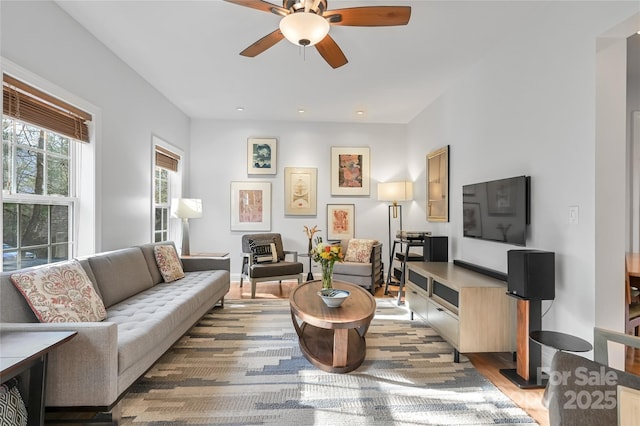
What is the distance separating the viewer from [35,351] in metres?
1.31

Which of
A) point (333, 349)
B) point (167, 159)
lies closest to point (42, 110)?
point (167, 159)

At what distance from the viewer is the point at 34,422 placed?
1.42 m

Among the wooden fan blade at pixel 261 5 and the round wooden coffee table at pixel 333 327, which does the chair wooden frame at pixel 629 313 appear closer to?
the round wooden coffee table at pixel 333 327

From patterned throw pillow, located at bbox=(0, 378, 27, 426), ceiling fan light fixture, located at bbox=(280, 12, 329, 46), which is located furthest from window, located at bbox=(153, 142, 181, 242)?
ceiling fan light fixture, located at bbox=(280, 12, 329, 46)

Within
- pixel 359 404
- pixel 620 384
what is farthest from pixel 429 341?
pixel 620 384

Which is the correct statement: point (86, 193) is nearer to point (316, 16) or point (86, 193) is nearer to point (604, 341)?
point (316, 16)

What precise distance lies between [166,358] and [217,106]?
357 centimetres

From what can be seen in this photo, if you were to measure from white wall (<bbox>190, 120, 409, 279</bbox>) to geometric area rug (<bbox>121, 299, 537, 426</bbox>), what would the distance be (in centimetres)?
257

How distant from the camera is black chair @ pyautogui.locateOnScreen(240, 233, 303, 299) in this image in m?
4.23

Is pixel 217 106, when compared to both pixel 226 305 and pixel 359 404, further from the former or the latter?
pixel 359 404

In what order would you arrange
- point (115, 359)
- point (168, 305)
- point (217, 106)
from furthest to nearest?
point (217, 106)
point (168, 305)
point (115, 359)

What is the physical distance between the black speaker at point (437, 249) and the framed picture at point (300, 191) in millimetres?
2280

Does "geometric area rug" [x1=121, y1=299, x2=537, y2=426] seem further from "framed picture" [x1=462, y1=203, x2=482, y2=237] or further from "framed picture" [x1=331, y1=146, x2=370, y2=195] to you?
"framed picture" [x1=331, y1=146, x2=370, y2=195]

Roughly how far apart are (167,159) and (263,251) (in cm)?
197
